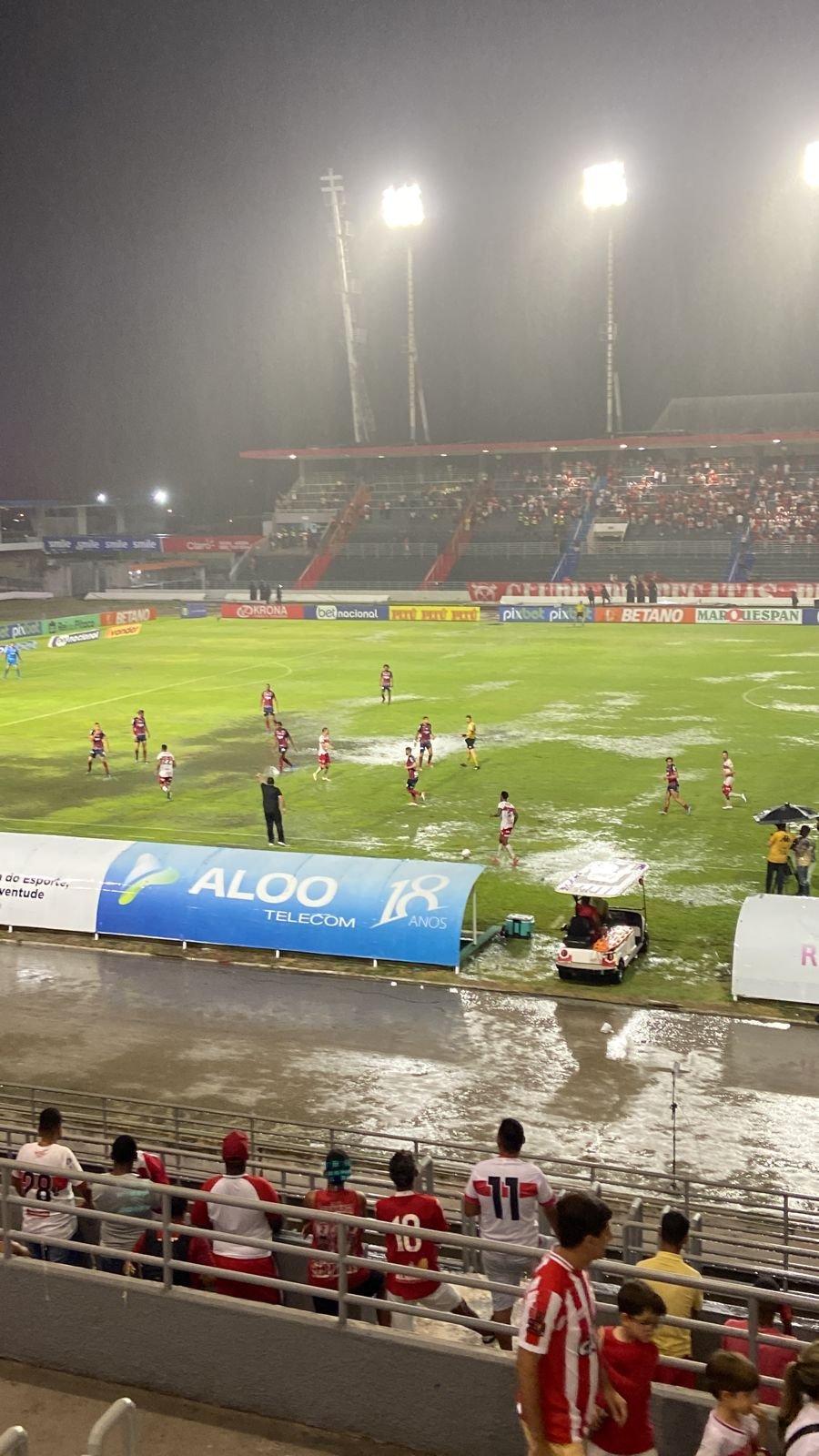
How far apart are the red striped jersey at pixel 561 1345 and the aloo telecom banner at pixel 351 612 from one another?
76.2 metres

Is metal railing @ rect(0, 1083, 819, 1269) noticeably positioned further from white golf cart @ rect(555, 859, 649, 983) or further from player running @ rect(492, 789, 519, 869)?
player running @ rect(492, 789, 519, 869)

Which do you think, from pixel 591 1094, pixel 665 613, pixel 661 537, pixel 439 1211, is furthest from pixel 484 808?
pixel 661 537

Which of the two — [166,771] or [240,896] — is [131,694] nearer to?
[166,771]

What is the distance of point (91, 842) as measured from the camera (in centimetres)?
2345

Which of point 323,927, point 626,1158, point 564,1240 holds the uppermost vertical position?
point 564,1240

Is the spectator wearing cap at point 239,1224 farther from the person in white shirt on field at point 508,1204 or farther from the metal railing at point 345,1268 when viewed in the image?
the person in white shirt on field at point 508,1204

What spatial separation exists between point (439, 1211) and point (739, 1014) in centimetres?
1153

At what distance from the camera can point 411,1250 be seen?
7.88 meters

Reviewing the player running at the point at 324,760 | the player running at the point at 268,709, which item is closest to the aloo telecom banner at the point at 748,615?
the player running at the point at 268,709

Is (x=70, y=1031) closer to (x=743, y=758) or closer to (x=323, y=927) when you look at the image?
(x=323, y=927)

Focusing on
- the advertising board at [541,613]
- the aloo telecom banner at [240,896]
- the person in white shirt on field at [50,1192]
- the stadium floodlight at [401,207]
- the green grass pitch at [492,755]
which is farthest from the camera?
the stadium floodlight at [401,207]

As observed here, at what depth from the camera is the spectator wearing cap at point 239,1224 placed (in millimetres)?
8141

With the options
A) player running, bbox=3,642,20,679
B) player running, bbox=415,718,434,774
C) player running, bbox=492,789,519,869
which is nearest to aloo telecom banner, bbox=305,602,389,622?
player running, bbox=3,642,20,679

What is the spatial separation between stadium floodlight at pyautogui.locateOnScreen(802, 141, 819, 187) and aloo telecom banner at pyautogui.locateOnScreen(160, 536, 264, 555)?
47367 mm
